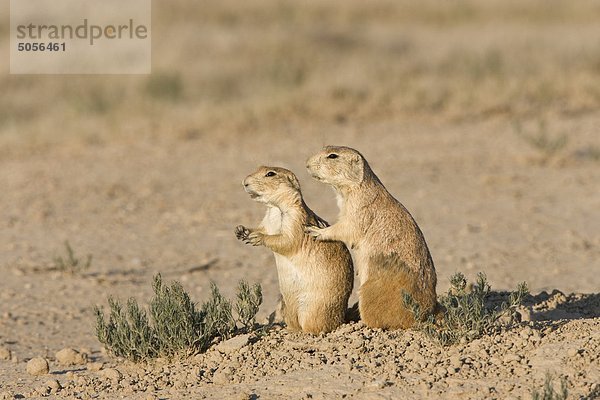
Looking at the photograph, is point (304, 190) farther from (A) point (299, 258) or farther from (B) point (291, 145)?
(A) point (299, 258)

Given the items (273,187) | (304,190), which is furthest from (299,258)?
(304,190)

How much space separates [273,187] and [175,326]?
3.58 feet

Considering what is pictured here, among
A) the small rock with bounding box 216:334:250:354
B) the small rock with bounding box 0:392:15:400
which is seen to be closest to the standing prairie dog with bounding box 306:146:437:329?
the small rock with bounding box 216:334:250:354

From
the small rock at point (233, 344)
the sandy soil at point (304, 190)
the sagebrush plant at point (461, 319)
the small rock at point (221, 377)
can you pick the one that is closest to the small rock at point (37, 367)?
the sandy soil at point (304, 190)

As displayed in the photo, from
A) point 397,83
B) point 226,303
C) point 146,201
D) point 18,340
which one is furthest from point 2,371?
point 397,83

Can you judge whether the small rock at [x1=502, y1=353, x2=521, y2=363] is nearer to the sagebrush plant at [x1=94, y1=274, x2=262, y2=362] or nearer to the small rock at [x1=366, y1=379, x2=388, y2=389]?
the small rock at [x1=366, y1=379, x2=388, y2=389]

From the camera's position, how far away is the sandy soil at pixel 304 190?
18.5 feet

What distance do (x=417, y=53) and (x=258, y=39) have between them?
3547 millimetres

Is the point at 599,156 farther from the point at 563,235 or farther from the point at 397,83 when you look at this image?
the point at 397,83

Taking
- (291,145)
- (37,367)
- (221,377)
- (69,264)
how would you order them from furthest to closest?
(291,145)
(69,264)
(37,367)
(221,377)

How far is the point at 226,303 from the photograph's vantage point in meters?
6.41

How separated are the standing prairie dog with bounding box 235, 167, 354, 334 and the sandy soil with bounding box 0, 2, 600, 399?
160mm

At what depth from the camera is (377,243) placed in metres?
5.91

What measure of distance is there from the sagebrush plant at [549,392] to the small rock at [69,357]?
3445mm
